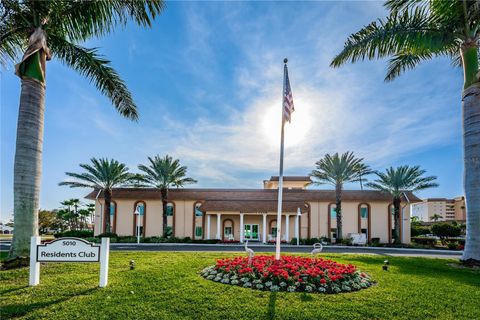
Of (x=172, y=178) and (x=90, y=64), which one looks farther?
(x=172, y=178)

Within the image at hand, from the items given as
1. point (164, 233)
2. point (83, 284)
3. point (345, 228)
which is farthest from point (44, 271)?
point (345, 228)

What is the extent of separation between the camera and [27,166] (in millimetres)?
8727

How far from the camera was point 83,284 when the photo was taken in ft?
23.8

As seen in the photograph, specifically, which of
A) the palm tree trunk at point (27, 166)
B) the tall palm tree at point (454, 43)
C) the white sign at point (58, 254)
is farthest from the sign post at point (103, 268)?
the tall palm tree at point (454, 43)

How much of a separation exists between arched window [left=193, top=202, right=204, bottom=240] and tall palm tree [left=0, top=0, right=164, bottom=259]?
897 inches

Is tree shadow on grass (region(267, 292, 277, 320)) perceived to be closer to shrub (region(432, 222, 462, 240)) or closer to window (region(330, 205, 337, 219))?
window (region(330, 205, 337, 219))

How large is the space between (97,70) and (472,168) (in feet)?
50.0

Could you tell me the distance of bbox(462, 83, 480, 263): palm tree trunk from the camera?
11555 mm

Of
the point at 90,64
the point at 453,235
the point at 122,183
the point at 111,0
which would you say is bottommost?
the point at 453,235

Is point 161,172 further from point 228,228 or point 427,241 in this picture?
point 427,241

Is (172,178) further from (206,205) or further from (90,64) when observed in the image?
(90,64)

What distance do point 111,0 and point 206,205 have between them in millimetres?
23873

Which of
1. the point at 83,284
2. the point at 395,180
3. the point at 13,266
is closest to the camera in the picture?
the point at 83,284

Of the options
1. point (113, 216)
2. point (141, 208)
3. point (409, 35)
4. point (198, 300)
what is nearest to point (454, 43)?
point (409, 35)
